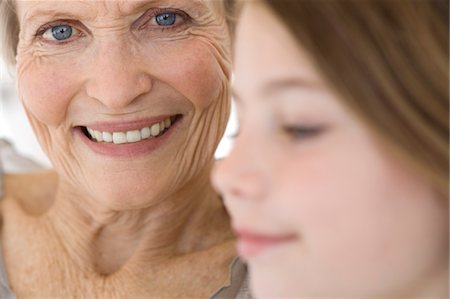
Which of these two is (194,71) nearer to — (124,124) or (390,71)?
(124,124)

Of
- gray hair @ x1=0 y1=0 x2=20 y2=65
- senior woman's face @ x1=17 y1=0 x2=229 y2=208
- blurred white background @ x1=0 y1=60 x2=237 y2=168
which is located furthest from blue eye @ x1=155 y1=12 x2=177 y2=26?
blurred white background @ x1=0 y1=60 x2=237 y2=168

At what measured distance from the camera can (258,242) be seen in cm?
85

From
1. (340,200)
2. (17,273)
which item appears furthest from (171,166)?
(340,200)

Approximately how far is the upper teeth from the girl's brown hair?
54cm

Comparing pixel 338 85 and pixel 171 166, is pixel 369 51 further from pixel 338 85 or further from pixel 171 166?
pixel 171 166

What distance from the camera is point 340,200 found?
0.80m

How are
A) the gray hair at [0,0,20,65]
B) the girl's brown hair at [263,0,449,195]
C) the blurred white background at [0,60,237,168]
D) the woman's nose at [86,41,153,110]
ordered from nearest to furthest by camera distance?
the girl's brown hair at [263,0,449,195] → the woman's nose at [86,41,153,110] → the gray hair at [0,0,20,65] → the blurred white background at [0,60,237,168]

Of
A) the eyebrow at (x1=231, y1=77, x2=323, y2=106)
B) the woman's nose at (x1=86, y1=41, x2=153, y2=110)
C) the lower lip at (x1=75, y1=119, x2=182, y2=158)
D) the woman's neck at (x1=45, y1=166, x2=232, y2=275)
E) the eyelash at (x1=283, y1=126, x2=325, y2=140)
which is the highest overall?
the eyebrow at (x1=231, y1=77, x2=323, y2=106)

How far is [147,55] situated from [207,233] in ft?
1.17

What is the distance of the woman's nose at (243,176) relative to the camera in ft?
2.72

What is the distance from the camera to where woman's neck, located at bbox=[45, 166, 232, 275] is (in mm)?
1447

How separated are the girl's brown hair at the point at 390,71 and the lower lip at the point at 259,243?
0.14 metres

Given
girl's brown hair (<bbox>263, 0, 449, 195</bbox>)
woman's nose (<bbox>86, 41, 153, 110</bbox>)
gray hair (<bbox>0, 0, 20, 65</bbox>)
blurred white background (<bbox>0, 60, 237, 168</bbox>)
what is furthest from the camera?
blurred white background (<bbox>0, 60, 237, 168</bbox>)

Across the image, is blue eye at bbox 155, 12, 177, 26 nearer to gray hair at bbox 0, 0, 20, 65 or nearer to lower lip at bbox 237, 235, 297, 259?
gray hair at bbox 0, 0, 20, 65
